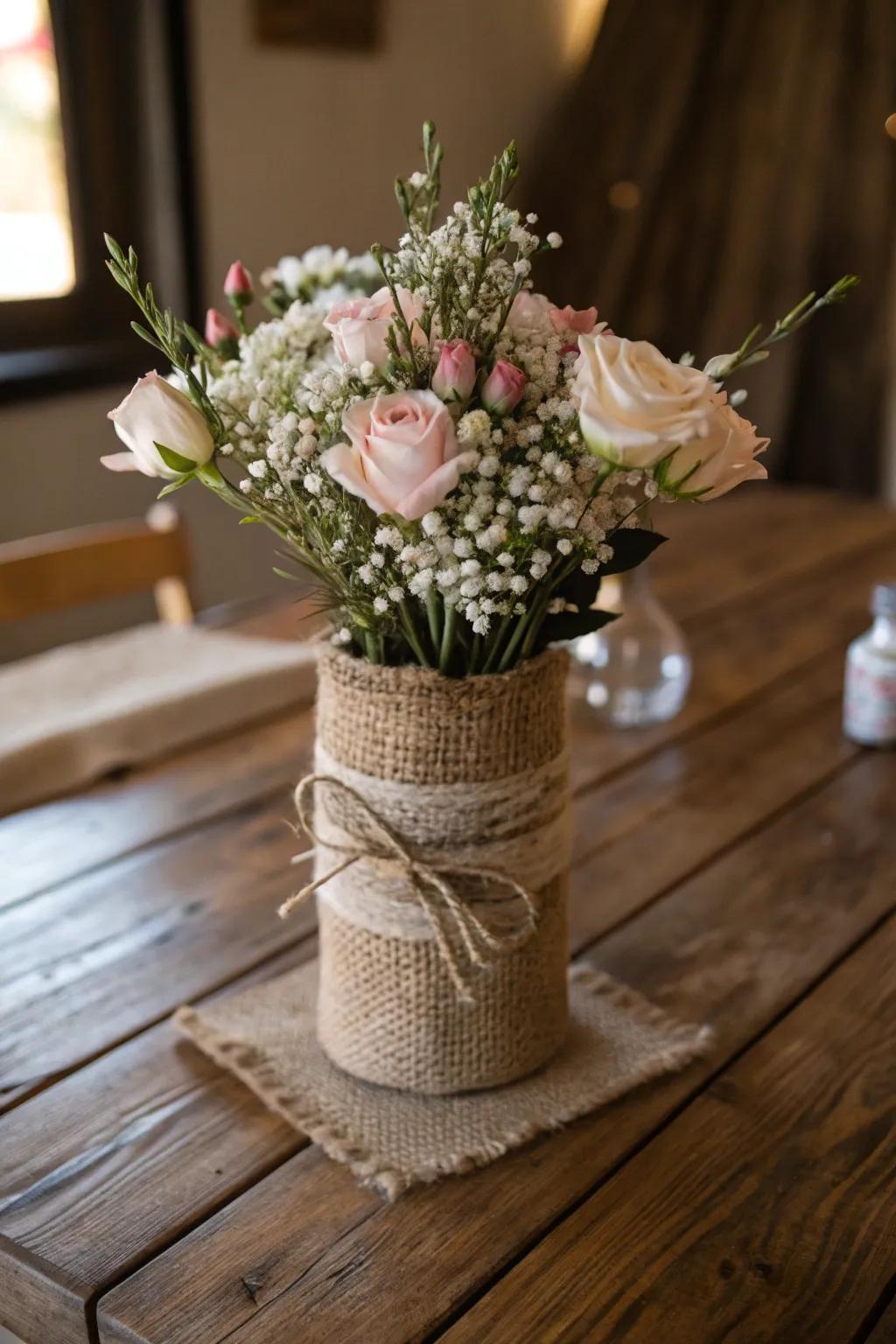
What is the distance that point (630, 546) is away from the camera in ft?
2.30

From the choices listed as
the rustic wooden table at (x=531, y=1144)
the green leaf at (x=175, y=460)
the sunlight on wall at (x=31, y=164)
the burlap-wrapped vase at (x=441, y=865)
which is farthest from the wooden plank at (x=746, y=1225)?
the sunlight on wall at (x=31, y=164)

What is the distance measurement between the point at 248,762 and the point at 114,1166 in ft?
1.86

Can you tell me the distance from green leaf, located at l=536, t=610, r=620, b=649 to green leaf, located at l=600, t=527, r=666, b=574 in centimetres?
3

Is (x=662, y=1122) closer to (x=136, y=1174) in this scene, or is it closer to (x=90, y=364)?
(x=136, y=1174)

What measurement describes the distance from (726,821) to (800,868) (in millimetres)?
96

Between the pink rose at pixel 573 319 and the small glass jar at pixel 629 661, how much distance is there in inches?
25.0

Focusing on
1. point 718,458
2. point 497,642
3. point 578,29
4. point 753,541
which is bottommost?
point 753,541

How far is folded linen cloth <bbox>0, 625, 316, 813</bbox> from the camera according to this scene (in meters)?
1.23

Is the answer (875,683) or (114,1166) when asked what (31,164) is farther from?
(114,1166)

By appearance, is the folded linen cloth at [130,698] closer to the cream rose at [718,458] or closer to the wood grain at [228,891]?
the wood grain at [228,891]

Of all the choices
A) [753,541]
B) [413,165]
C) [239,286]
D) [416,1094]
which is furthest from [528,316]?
[413,165]

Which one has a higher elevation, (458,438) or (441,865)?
(458,438)

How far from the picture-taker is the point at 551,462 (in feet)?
2.07

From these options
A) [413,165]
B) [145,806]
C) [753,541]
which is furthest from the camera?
[413,165]
